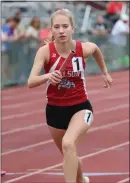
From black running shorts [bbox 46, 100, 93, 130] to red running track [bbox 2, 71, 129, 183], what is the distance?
1.38m

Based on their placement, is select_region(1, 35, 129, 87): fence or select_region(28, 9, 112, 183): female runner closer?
select_region(28, 9, 112, 183): female runner

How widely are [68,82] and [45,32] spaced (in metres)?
14.7

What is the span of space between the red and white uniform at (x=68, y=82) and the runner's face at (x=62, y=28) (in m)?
0.14

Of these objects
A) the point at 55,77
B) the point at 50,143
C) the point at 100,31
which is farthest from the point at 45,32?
the point at 55,77

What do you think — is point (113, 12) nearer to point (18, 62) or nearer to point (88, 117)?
point (18, 62)

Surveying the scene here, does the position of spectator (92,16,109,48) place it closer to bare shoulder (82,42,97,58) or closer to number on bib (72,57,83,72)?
bare shoulder (82,42,97,58)

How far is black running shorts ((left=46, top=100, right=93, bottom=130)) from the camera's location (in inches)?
244

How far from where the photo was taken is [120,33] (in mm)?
23562

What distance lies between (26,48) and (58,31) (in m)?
13.5

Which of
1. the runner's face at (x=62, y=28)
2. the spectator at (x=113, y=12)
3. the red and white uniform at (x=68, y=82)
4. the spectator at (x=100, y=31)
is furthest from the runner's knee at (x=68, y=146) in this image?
the spectator at (x=113, y=12)

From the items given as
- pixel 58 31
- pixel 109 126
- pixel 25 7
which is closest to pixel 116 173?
A: pixel 58 31

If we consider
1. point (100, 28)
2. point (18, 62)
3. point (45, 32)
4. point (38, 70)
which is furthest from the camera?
point (100, 28)

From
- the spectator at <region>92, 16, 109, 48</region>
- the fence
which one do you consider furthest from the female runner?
the spectator at <region>92, 16, 109, 48</region>

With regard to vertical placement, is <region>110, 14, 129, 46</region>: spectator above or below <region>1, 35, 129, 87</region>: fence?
above
